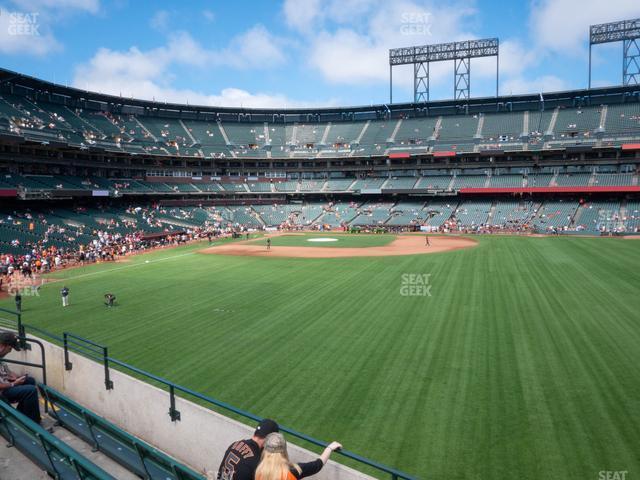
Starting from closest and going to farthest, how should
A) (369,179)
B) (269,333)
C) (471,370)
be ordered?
(471,370) → (269,333) → (369,179)

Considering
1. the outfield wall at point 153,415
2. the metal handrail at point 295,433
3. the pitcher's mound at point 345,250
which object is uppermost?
the metal handrail at point 295,433

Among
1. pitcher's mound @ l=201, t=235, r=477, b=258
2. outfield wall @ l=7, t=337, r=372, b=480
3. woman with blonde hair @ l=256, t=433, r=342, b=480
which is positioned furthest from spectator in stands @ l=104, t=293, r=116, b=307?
woman with blonde hair @ l=256, t=433, r=342, b=480

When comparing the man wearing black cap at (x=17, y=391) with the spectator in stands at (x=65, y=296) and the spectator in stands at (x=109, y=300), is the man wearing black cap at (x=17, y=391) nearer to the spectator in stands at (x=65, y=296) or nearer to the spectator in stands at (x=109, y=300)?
the spectator in stands at (x=109, y=300)

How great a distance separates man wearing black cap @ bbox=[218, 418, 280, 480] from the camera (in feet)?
15.9

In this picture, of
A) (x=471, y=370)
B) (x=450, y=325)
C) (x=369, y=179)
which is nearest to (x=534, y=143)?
(x=369, y=179)

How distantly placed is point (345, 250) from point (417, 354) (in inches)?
1178

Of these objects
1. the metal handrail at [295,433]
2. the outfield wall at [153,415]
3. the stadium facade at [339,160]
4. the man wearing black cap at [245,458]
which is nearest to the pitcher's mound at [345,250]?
the stadium facade at [339,160]

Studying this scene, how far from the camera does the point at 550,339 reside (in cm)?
1545

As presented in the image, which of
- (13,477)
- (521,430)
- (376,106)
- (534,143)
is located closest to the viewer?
(13,477)

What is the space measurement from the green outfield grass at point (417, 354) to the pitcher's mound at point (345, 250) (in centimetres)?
1109

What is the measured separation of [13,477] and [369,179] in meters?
78.9

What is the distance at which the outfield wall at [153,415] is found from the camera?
23.9 feet

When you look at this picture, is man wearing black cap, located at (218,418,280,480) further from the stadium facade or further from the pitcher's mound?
the stadium facade

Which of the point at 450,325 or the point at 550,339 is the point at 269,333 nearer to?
the point at 450,325
